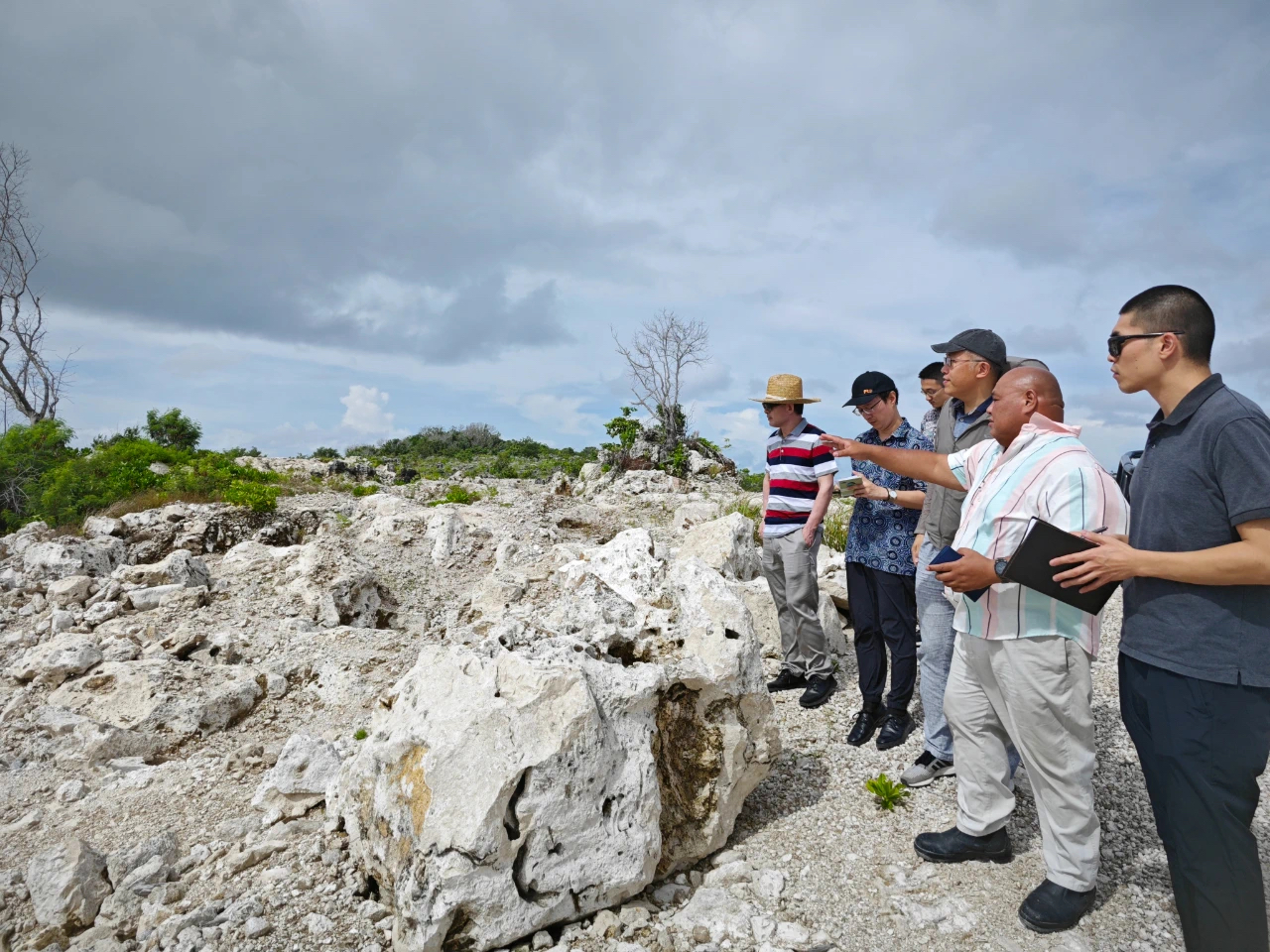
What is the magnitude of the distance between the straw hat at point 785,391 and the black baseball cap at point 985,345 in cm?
156

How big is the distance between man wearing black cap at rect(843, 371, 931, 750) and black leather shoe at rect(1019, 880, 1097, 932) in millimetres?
1494

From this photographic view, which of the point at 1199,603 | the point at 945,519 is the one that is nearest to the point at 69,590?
the point at 945,519

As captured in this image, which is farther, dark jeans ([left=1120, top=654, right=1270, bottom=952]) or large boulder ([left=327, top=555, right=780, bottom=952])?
large boulder ([left=327, top=555, right=780, bottom=952])

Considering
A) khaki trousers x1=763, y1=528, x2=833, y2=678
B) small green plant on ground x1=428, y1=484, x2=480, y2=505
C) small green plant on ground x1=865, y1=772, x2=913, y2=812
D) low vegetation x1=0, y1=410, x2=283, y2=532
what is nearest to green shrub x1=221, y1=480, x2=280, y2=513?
low vegetation x1=0, y1=410, x2=283, y2=532

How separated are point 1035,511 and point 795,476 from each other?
2.30 metres

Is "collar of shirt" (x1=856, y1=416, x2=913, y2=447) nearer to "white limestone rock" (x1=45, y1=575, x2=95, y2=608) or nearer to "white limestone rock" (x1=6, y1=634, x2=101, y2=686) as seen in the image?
"white limestone rock" (x1=6, y1=634, x2=101, y2=686)

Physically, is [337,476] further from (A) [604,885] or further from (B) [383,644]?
(A) [604,885]

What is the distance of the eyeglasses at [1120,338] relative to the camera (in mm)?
2383

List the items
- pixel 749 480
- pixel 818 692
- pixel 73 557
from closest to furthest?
1. pixel 818 692
2. pixel 73 557
3. pixel 749 480

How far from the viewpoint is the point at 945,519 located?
359cm

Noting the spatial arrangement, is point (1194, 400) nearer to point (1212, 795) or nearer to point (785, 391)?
point (1212, 795)

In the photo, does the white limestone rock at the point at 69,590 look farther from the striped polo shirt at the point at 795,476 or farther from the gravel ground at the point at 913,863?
the gravel ground at the point at 913,863

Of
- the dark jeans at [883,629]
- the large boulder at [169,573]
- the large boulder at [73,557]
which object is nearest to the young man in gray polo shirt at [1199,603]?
the dark jeans at [883,629]

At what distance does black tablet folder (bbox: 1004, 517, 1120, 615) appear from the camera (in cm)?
238
